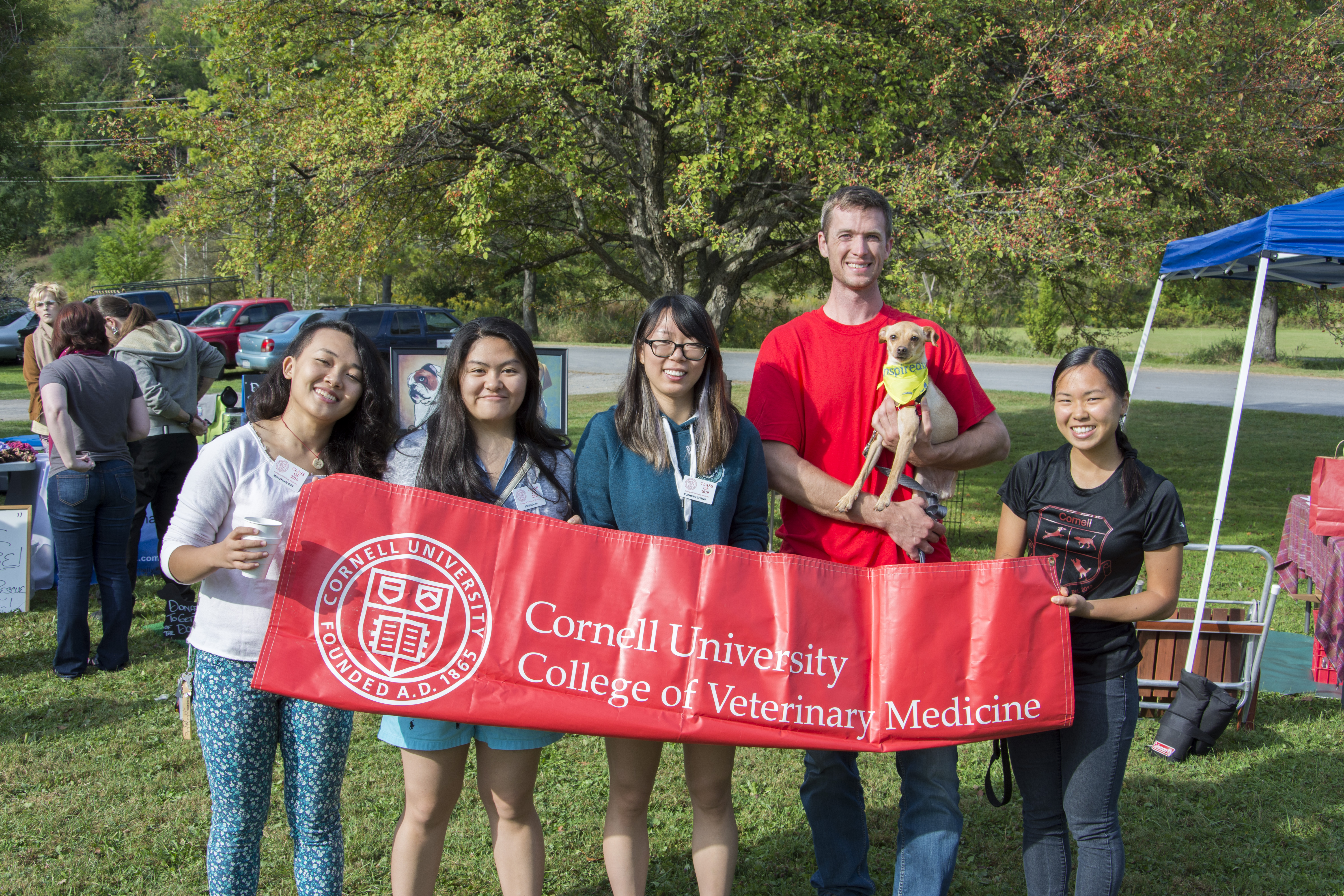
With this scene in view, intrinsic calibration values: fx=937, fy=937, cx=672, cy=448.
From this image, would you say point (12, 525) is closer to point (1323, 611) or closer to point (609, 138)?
point (609, 138)

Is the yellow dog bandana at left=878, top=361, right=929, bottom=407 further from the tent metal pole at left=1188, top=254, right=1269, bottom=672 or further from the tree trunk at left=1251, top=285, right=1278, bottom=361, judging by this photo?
the tree trunk at left=1251, top=285, right=1278, bottom=361

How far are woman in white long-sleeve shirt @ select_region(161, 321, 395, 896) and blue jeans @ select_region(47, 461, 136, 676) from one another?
11.2 ft

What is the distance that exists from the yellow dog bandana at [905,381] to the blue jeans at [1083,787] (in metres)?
0.99

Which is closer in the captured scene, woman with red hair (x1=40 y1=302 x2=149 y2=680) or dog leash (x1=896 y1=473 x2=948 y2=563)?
dog leash (x1=896 y1=473 x2=948 y2=563)

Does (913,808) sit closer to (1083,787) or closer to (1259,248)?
(1083,787)

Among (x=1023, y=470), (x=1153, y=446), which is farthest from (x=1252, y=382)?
(x=1023, y=470)

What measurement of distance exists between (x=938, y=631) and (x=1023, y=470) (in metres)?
0.60

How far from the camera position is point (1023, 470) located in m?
2.90

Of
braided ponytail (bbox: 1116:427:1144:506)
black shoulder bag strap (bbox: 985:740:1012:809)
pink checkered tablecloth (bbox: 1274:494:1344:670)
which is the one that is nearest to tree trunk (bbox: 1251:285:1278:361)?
pink checkered tablecloth (bbox: 1274:494:1344:670)

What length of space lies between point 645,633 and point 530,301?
1723 cm

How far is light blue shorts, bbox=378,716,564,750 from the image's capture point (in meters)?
2.62

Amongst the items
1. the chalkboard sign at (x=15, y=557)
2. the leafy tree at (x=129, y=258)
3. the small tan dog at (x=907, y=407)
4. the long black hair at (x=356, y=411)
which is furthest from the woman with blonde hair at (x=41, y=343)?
the leafy tree at (x=129, y=258)

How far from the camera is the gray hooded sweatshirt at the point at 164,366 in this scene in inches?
248

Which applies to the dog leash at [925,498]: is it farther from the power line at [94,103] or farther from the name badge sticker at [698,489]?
the power line at [94,103]
